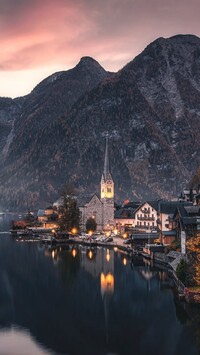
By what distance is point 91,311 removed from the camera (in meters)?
58.9

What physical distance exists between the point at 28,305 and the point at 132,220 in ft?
307

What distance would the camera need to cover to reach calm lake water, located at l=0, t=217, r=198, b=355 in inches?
1864

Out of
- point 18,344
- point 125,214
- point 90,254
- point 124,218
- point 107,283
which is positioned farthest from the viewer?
point 125,214

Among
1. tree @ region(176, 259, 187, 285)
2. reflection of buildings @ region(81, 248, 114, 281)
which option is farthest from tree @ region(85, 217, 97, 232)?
tree @ region(176, 259, 187, 285)

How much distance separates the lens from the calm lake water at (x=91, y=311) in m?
47.3

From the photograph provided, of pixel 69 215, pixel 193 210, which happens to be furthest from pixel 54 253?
pixel 193 210

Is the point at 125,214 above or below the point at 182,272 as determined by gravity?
above

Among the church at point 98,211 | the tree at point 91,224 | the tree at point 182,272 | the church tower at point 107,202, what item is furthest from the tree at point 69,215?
the tree at point 182,272

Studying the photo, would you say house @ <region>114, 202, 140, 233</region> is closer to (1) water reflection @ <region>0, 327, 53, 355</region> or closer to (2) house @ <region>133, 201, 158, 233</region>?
(2) house @ <region>133, 201, 158, 233</region>

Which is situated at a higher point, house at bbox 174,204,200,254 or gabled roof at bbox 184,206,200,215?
gabled roof at bbox 184,206,200,215

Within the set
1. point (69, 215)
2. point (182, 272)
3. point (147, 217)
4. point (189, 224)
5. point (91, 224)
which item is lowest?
point (182, 272)

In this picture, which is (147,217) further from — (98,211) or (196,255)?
(196,255)

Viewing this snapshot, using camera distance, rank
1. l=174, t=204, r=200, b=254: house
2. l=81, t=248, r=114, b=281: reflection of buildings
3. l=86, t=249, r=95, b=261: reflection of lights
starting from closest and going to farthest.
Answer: l=174, t=204, r=200, b=254: house → l=81, t=248, r=114, b=281: reflection of buildings → l=86, t=249, r=95, b=261: reflection of lights

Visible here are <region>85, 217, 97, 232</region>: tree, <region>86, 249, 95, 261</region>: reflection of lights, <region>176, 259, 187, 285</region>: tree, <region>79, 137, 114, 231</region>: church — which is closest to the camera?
<region>176, 259, 187, 285</region>: tree
